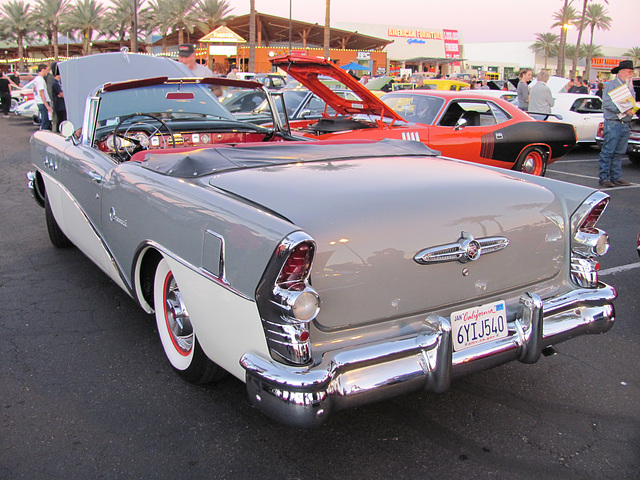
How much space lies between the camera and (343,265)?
6.81 ft

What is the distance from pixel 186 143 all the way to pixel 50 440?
2330 millimetres

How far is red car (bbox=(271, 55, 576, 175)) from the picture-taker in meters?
7.30

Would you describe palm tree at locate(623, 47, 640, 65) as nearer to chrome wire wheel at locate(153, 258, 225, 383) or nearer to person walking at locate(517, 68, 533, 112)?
person walking at locate(517, 68, 533, 112)

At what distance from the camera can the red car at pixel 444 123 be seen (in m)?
7.30

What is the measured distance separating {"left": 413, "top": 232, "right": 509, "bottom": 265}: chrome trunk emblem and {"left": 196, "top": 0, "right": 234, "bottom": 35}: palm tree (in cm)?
4598

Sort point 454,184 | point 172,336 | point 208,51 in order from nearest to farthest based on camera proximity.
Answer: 1. point 454,184
2. point 172,336
3. point 208,51

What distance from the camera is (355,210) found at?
220cm

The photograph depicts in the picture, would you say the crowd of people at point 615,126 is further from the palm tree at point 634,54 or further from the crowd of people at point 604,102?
the palm tree at point 634,54

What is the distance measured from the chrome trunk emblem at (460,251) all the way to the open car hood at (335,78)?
16.6 ft

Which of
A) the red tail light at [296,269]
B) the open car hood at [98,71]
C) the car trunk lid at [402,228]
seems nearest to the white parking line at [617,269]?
the car trunk lid at [402,228]

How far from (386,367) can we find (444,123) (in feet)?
21.0

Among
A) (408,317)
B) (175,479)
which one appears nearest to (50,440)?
(175,479)

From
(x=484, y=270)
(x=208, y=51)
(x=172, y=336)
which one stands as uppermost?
(x=208, y=51)

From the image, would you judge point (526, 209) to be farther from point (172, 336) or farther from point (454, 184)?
point (172, 336)
